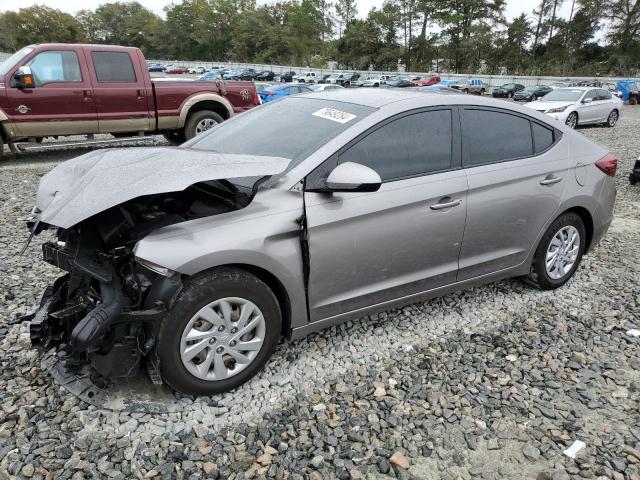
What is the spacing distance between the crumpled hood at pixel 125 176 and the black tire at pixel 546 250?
2353 millimetres

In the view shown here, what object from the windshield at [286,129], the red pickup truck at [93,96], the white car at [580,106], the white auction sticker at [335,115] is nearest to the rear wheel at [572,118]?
the white car at [580,106]

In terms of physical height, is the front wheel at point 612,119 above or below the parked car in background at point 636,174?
below

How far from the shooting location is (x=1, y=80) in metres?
7.68

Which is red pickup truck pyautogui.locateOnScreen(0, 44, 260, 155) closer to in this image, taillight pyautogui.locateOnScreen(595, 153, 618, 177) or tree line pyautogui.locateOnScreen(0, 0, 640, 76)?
taillight pyautogui.locateOnScreen(595, 153, 618, 177)

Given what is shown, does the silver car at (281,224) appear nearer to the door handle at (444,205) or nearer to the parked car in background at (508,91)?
the door handle at (444,205)

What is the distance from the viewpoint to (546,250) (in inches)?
151

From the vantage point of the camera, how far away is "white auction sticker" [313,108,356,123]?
2975mm

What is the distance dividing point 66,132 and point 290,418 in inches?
303

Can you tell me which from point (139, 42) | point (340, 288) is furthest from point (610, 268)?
point (139, 42)

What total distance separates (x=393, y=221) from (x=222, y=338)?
1.22m

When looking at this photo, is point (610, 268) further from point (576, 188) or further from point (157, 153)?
point (157, 153)

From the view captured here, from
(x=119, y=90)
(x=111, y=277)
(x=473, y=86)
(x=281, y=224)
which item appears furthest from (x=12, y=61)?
(x=473, y=86)

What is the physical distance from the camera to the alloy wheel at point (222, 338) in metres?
2.44

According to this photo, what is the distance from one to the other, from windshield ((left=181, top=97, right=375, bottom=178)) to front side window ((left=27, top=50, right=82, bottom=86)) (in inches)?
236
